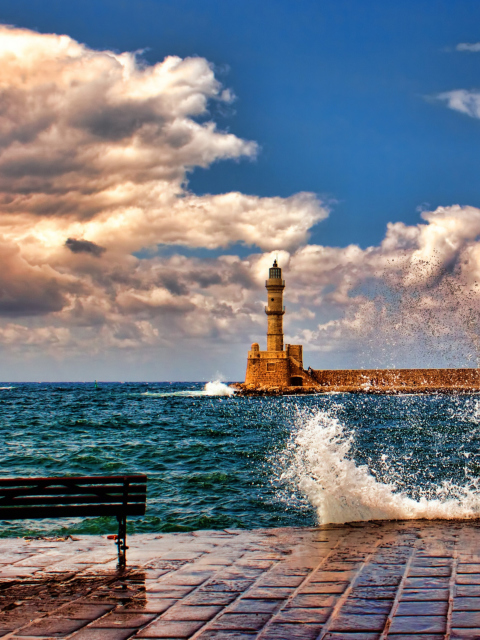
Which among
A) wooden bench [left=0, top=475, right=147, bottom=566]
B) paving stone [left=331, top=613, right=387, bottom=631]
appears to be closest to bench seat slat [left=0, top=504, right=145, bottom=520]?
wooden bench [left=0, top=475, right=147, bottom=566]

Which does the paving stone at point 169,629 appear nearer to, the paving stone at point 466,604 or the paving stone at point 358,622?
the paving stone at point 358,622

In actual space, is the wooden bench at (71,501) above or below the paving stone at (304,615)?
above

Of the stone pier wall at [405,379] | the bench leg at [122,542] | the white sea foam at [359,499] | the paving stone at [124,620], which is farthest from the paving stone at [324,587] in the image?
the stone pier wall at [405,379]

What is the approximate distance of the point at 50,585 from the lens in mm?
5426

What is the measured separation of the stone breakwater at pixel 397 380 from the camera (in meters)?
76.4

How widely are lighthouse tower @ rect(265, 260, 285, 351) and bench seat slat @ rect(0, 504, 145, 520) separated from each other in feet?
194

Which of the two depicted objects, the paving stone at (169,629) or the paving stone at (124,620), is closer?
the paving stone at (169,629)

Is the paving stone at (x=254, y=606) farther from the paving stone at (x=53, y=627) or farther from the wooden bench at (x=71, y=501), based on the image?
the wooden bench at (x=71, y=501)

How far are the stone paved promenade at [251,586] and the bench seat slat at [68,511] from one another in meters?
0.46

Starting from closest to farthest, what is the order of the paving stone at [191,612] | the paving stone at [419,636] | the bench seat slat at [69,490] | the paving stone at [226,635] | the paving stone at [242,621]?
the paving stone at [419,636]
the paving stone at [226,635]
the paving stone at [242,621]
the paving stone at [191,612]
the bench seat slat at [69,490]

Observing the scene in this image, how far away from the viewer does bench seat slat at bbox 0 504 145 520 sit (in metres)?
6.18

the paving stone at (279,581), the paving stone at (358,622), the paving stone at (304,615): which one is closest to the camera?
the paving stone at (358,622)

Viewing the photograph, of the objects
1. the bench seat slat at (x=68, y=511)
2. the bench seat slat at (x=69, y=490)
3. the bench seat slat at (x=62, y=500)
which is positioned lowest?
the bench seat slat at (x=68, y=511)

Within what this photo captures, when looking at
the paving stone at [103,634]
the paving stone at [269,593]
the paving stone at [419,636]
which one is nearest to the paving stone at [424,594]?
the paving stone at [419,636]
